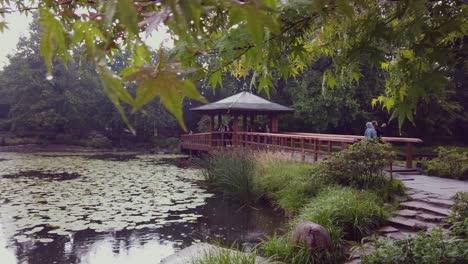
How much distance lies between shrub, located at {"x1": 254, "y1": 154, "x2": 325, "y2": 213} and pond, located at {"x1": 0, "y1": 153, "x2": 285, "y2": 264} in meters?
0.35

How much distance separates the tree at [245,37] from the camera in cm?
77

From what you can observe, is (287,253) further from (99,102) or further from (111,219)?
(99,102)

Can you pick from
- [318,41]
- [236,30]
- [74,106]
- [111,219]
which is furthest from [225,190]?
[74,106]

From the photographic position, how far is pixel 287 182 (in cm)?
738

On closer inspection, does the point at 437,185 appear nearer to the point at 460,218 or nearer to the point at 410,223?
the point at 410,223

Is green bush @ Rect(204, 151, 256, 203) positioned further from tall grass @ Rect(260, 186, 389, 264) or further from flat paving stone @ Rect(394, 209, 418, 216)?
flat paving stone @ Rect(394, 209, 418, 216)

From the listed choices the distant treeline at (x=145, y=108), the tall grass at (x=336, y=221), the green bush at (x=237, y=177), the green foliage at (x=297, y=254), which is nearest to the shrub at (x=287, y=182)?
the green bush at (x=237, y=177)

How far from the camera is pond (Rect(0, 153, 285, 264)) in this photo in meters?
4.96

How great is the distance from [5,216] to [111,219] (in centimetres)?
183

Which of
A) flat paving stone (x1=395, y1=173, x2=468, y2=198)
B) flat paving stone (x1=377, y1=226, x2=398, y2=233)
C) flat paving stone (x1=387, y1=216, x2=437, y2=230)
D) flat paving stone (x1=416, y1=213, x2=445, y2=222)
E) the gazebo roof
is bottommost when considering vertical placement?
flat paving stone (x1=377, y1=226, x2=398, y2=233)

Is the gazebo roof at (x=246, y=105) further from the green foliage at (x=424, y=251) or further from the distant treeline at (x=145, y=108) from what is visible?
the green foliage at (x=424, y=251)

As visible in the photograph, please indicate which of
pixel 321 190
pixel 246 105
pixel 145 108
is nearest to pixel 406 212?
pixel 321 190

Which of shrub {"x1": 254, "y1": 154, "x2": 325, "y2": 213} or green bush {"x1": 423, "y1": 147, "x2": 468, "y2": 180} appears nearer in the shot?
shrub {"x1": 254, "y1": 154, "x2": 325, "y2": 213}

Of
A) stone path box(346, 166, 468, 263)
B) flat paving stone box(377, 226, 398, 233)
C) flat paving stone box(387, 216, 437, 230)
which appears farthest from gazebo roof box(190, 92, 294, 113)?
flat paving stone box(377, 226, 398, 233)
